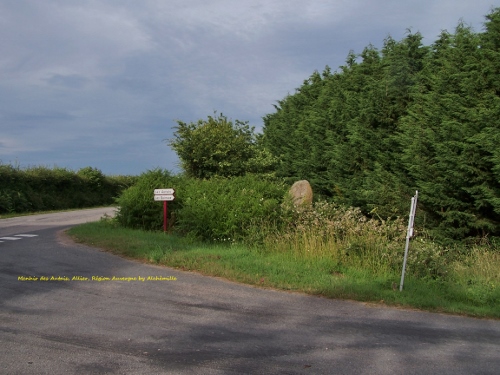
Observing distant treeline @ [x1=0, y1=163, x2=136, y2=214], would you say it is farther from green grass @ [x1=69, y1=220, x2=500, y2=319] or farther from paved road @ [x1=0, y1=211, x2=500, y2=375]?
paved road @ [x1=0, y1=211, x2=500, y2=375]

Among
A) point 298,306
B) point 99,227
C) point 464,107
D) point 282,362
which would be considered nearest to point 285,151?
point 99,227

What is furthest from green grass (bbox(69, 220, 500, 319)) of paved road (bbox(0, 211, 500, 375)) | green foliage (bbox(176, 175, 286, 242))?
green foliage (bbox(176, 175, 286, 242))

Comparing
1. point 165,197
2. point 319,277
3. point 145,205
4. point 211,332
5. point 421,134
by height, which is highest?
point 421,134

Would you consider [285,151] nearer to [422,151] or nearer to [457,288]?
[422,151]

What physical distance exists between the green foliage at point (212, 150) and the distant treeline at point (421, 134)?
2940 millimetres

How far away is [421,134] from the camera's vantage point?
1539 centimetres

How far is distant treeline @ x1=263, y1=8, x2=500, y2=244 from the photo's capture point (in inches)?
549

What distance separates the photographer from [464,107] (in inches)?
560

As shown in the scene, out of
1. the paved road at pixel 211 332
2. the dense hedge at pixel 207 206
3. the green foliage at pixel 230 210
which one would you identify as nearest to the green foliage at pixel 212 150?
the dense hedge at pixel 207 206

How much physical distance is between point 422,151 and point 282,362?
1103 centimetres

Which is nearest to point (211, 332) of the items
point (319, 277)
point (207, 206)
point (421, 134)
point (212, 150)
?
point (319, 277)

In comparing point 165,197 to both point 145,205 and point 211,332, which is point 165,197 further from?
point 211,332

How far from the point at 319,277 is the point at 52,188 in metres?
28.6

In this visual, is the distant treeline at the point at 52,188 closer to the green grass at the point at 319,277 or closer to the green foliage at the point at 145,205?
the green foliage at the point at 145,205
